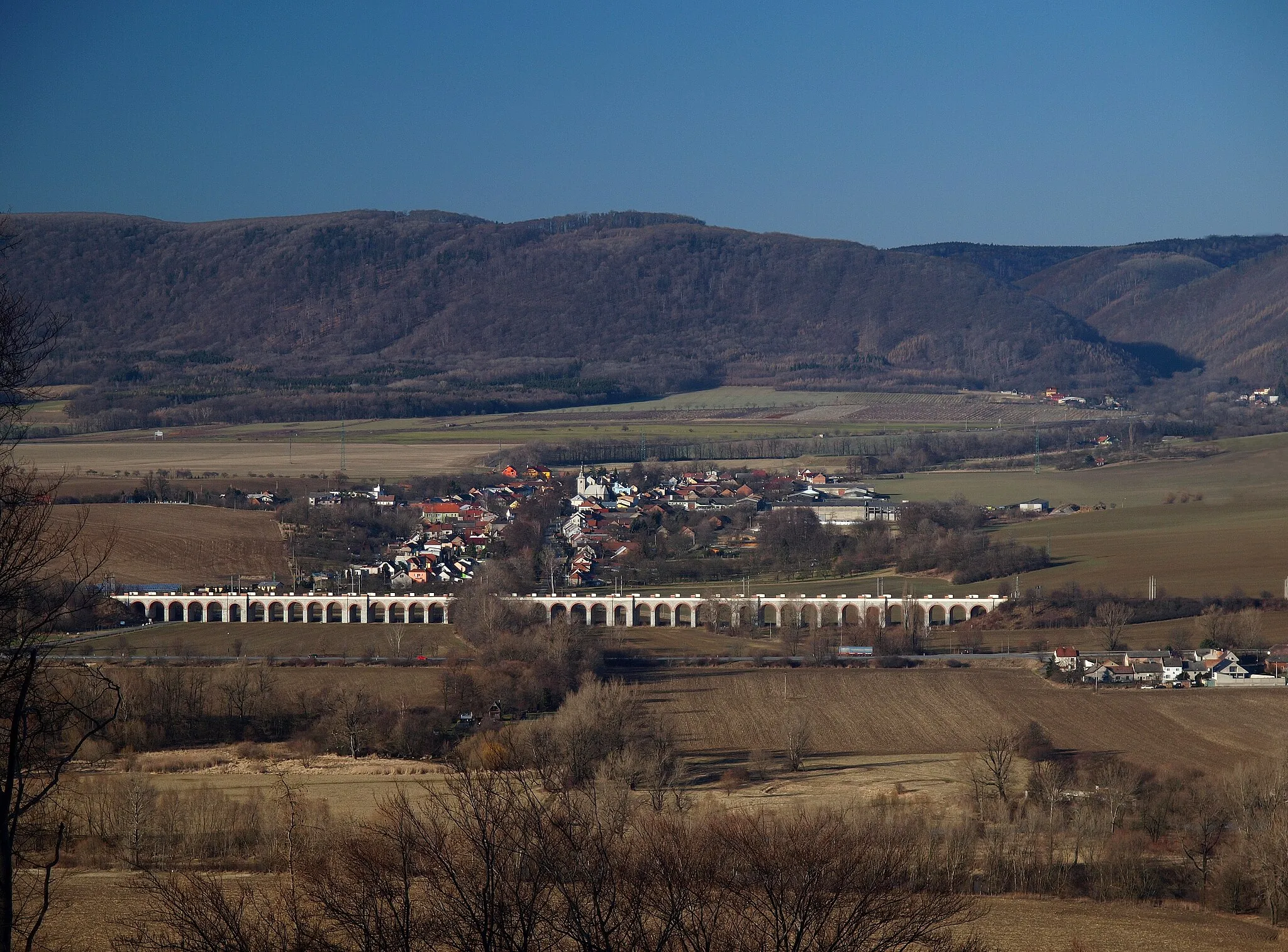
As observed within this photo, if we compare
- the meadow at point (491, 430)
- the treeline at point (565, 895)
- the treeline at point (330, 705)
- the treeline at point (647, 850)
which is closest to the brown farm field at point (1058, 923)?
the treeline at point (647, 850)

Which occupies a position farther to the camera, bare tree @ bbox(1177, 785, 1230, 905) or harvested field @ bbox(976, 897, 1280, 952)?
bare tree @ bbox(1177, 785, 1230, 905)

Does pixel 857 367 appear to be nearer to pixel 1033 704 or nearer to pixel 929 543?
pixel 929 543

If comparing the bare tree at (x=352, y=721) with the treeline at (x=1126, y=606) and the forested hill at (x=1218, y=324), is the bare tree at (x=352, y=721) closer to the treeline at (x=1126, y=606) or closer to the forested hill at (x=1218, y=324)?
the treeline at (x=1126, y=606)

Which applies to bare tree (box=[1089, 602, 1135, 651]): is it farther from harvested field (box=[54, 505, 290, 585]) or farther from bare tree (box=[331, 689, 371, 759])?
harvested field (box=[54, 505, 290, 585])

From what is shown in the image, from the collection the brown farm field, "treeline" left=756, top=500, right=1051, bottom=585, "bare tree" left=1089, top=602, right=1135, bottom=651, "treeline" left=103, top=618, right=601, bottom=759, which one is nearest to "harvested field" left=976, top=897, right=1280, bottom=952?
the brown farm field

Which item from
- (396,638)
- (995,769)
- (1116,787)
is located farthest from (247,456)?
(1116,787)

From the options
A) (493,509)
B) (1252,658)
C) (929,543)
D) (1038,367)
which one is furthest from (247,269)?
(1252,658)

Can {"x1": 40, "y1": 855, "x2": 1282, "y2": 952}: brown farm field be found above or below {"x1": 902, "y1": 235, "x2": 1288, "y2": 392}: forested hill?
below
